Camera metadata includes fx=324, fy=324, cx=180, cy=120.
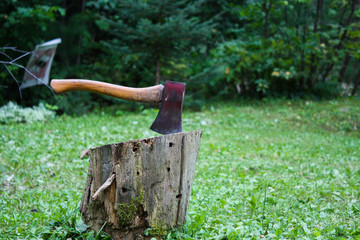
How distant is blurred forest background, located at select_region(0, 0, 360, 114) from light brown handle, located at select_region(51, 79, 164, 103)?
6058 millimetres

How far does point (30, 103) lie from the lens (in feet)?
28.3

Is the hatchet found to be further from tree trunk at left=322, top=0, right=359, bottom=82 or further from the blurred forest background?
tree trunk at left=322, top=0, right=359, bottom=82

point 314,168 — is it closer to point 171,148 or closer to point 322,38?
point 171,148

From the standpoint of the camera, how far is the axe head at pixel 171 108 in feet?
8.31

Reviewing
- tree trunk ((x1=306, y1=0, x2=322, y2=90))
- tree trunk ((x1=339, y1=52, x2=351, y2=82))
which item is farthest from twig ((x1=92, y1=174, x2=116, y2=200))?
tree trunk ((x1=339, y1=52, x2=351, y2=82))

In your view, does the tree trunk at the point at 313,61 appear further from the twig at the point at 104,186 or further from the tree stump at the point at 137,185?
the twig at the point at 104,186

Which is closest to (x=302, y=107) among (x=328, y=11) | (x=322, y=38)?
(x=322, y=38)

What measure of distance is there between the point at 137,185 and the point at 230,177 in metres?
2.10

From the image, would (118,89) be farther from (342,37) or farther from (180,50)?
(342,37)

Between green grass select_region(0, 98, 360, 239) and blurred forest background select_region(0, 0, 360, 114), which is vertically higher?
blurred forest background select_region(0, 0, 360, 114)

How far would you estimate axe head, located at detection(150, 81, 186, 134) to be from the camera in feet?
8.31

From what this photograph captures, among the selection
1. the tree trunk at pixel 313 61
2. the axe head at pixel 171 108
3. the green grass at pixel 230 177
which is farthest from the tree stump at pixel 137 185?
the tree trunk at pixel 313 61

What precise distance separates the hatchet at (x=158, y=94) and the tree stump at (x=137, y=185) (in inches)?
13.2

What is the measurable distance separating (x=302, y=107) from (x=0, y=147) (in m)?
7.67
